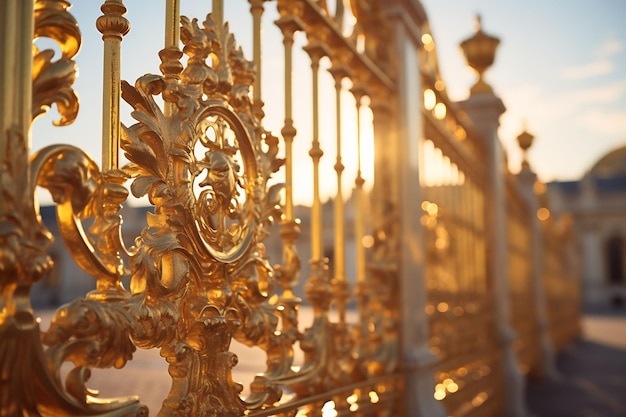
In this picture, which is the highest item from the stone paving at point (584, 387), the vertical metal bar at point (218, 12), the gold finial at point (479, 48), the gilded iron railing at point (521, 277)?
the gold finial at point (479, 48)

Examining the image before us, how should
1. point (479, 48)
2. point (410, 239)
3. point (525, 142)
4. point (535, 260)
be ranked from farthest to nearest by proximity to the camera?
point (535, 260), point (525, 142), point (479, 48), point (410, 239)

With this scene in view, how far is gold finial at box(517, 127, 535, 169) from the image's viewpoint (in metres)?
9.92

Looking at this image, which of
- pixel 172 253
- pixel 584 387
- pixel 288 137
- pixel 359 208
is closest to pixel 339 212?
pixel 359 208

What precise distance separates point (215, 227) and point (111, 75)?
0.54 metres

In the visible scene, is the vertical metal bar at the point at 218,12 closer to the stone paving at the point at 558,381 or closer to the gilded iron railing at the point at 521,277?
the stone paving at the point at 558,381

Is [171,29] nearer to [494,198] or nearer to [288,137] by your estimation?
[288,137]

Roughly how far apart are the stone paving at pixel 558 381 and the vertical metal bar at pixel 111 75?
1408 millimetres

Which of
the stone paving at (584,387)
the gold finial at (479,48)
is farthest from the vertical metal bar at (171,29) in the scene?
the stone paving at (584,387)

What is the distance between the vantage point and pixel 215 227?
1.91 metres

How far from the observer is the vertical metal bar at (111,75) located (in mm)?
1501

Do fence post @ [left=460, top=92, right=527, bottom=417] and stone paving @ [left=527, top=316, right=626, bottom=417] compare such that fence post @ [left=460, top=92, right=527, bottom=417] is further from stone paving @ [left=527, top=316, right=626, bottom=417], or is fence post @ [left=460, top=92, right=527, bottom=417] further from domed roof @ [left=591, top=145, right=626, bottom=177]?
domed roof @ [left=591, top=145, right=626, bottom=177]

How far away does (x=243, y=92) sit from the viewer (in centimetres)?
203

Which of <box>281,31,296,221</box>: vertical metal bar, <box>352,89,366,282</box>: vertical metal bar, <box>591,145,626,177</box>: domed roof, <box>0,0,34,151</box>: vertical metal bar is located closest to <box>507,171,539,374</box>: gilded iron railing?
<box>352,89,366,282</box>: vertical metal bar

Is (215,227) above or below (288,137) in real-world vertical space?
below
